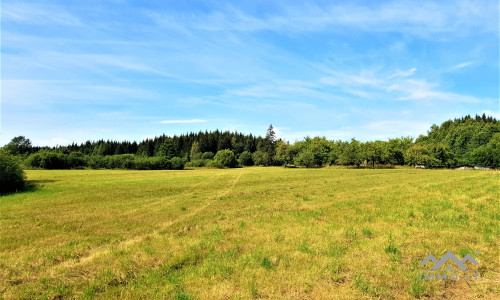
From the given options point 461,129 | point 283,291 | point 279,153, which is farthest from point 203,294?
point 461,129

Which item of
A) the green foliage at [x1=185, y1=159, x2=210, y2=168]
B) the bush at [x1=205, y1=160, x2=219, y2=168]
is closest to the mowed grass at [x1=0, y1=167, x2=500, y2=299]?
the bush at [x1=205, y1=160, x2=219, y2=168]

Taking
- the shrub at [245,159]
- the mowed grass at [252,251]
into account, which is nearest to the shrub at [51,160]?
the shrub at [245,159]

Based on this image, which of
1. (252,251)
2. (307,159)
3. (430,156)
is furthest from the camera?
(307,159)

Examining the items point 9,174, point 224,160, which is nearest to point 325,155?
point 224,160

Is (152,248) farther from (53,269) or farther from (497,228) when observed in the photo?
(497,228)

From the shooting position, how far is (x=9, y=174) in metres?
32.9

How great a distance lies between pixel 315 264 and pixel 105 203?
897 inches

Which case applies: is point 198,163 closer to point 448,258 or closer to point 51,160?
point 51,160

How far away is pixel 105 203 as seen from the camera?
24.5m

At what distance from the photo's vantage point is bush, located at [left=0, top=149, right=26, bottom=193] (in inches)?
1277

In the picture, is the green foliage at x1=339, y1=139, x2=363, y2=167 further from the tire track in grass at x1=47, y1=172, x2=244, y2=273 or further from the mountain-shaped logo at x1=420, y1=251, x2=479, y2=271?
the mountain-shaped logo at x1=420, y1=251, x2=479, y2=271

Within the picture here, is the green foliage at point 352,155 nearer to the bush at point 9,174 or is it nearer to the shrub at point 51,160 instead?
the bush at point 9,174

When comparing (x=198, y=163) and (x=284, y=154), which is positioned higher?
(x=284, y=154)

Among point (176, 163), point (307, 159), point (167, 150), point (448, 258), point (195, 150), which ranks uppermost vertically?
point (195, 150)
